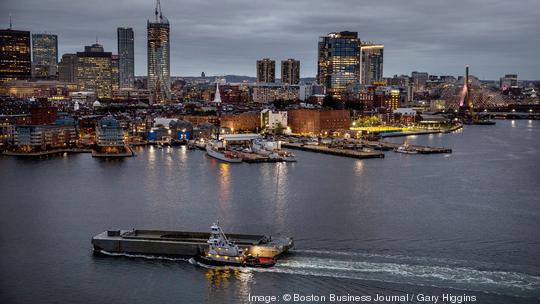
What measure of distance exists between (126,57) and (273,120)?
34.5 metres

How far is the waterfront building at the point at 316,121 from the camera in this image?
17.0m

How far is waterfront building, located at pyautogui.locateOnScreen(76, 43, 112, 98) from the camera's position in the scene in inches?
1556

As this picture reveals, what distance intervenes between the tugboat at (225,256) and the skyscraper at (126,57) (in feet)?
149

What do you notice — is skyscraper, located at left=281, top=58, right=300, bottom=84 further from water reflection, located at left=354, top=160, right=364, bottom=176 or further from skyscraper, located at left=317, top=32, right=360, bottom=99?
water reflection, located at left=354, top=160, right=364, bottom=176

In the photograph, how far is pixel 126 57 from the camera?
163 ft

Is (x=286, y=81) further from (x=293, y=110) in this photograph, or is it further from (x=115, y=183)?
(x=115, y=183)

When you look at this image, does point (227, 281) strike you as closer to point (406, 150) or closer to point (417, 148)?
point (406, 150)

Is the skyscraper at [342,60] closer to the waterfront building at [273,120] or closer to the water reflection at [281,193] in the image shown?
the waterfront building at [273,120]

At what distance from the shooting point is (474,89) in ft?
131

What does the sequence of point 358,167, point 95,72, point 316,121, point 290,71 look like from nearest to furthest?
point 358,167
point 316,121
point 95,72
point 290,71

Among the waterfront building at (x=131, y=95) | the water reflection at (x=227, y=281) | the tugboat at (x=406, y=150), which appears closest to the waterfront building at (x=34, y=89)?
the waterfront building at (x=131, y=95)

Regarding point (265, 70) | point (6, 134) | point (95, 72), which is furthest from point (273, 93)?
point (6, 134)

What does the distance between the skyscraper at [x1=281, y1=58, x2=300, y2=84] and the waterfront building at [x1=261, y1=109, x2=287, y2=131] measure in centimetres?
2752

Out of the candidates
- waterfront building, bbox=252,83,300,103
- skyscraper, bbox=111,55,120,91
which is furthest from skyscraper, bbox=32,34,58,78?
waterfront building, bbox=252,83,300,103
